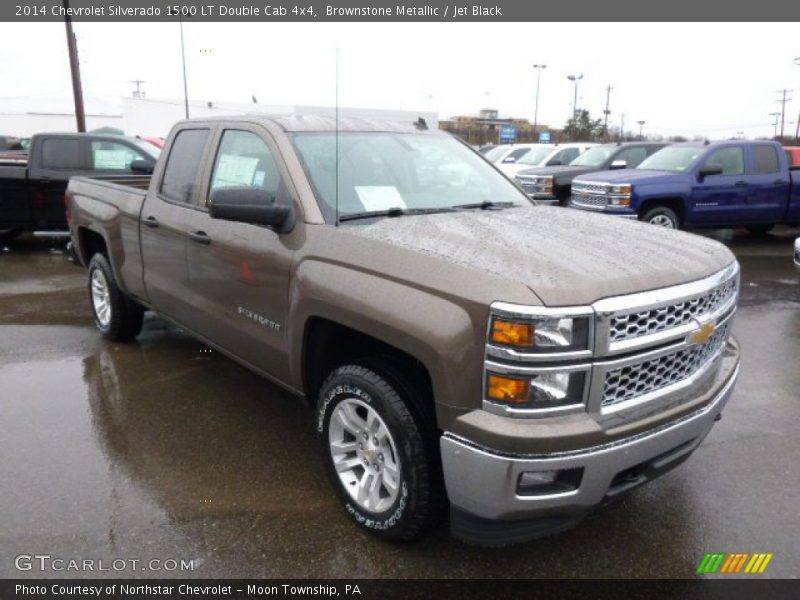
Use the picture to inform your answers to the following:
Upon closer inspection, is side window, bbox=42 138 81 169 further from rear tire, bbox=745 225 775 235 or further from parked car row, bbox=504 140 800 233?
rear tire, bbox=745 225 775 235

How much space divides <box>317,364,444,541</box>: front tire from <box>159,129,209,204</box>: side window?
1981 mm

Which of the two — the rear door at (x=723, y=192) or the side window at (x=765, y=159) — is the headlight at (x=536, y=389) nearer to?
the rear door at (x=723, y=192)

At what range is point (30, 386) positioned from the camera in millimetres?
4723

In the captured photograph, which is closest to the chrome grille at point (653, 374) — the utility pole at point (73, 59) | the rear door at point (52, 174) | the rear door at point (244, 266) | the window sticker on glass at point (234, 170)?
the rear door at point (244, 266)

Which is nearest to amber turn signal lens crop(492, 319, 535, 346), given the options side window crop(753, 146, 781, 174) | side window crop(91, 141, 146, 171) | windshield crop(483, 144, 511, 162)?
side window crop(91, 141, 146, 171)

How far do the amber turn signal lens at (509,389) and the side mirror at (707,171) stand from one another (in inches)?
378

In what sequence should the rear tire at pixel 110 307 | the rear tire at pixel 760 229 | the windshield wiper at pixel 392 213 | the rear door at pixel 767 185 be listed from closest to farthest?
1. the windshield wiper at pixel 392 213
2. the rear tire at pixel 110 307
3. the rear door at pixel 767 185
4. the rear tire at pixel 760 229

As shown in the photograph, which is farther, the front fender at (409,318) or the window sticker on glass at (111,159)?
the window sticker on glass at (111,159)

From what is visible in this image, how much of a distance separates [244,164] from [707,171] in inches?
352

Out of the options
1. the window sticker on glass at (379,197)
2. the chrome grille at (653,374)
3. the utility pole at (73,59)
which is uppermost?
the utility pole at (73,59)

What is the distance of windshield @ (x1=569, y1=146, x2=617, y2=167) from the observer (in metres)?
13.9

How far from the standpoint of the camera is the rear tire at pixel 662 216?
33.4 feet

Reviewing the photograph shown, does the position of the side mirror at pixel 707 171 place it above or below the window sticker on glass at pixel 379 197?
below

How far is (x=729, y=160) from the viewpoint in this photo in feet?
35.9
